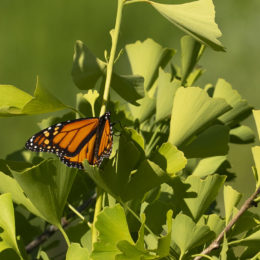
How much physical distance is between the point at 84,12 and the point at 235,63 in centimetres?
66

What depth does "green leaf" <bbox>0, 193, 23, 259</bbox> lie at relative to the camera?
0.41 m

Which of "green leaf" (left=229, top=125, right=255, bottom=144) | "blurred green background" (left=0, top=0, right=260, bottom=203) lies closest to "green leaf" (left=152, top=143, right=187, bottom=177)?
"green leaf" (left=229, top=125, right=255, bottom=144)

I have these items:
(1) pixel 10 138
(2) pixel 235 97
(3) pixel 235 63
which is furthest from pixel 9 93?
(3) pixel 235 63

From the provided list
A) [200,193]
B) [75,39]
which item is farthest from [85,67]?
[75,39]

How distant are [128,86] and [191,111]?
0.19 feet

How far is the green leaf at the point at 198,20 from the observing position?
42 cm

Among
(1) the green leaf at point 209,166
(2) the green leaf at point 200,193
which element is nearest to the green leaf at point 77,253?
(2) the green leaf at point 200,193

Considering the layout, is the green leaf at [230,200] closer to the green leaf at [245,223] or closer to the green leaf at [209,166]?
the green leaf at [245,223]

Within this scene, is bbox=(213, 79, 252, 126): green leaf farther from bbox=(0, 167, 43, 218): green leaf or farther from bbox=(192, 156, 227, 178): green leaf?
bbox=(0, 167, 43, 218): green leaf

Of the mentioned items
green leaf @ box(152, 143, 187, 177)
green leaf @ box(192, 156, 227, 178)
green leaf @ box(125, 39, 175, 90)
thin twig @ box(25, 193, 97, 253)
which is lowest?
thin twig @ box(25, 193, 97, 253)

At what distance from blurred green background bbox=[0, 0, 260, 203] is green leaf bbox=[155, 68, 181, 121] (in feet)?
4.81

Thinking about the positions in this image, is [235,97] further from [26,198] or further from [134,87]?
[26,198]

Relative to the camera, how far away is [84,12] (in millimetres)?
2094

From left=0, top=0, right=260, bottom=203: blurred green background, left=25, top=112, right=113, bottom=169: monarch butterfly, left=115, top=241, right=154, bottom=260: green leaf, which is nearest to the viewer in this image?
left=115, top=241, right=154, bottom=260: green leaf
